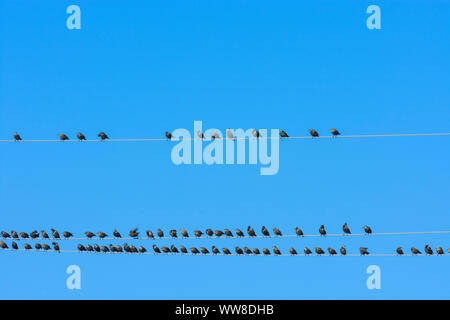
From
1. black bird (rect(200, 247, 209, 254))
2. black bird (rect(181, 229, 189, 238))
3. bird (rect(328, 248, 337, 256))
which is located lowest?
bird (rect(328, 248, 337, 256))

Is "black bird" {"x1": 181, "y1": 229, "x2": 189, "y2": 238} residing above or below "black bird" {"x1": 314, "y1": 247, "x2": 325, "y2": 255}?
above

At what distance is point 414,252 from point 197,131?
738cm

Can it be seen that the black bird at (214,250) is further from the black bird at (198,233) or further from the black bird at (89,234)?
the black bird at (89,234)

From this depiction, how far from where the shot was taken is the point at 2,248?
40.7m

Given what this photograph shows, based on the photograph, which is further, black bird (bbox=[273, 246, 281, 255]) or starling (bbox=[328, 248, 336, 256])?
black bird (bbox=[273, 246, 281, 255])

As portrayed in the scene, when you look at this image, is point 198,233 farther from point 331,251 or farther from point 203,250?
point 331,251

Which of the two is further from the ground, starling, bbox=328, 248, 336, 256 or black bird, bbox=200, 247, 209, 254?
black bird, bbox=200, 247, 209, 254

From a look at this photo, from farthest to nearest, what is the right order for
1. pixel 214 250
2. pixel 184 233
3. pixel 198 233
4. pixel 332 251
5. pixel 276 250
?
pixel 214 250, pixel 198 233, pixel 184 233, pixel 276 250, pixel 332 251

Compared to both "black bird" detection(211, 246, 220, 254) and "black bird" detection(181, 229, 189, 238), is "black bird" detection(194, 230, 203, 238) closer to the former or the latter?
"black bird" detection(181, 229, 189, 238)

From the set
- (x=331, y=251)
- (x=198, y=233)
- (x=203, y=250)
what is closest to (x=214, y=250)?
(x=198, y=233)

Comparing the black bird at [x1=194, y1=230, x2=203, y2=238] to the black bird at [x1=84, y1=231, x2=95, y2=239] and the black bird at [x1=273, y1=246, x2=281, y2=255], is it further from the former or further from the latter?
the black bird at [x1=84, y1=231, x2=95, y2=239]
